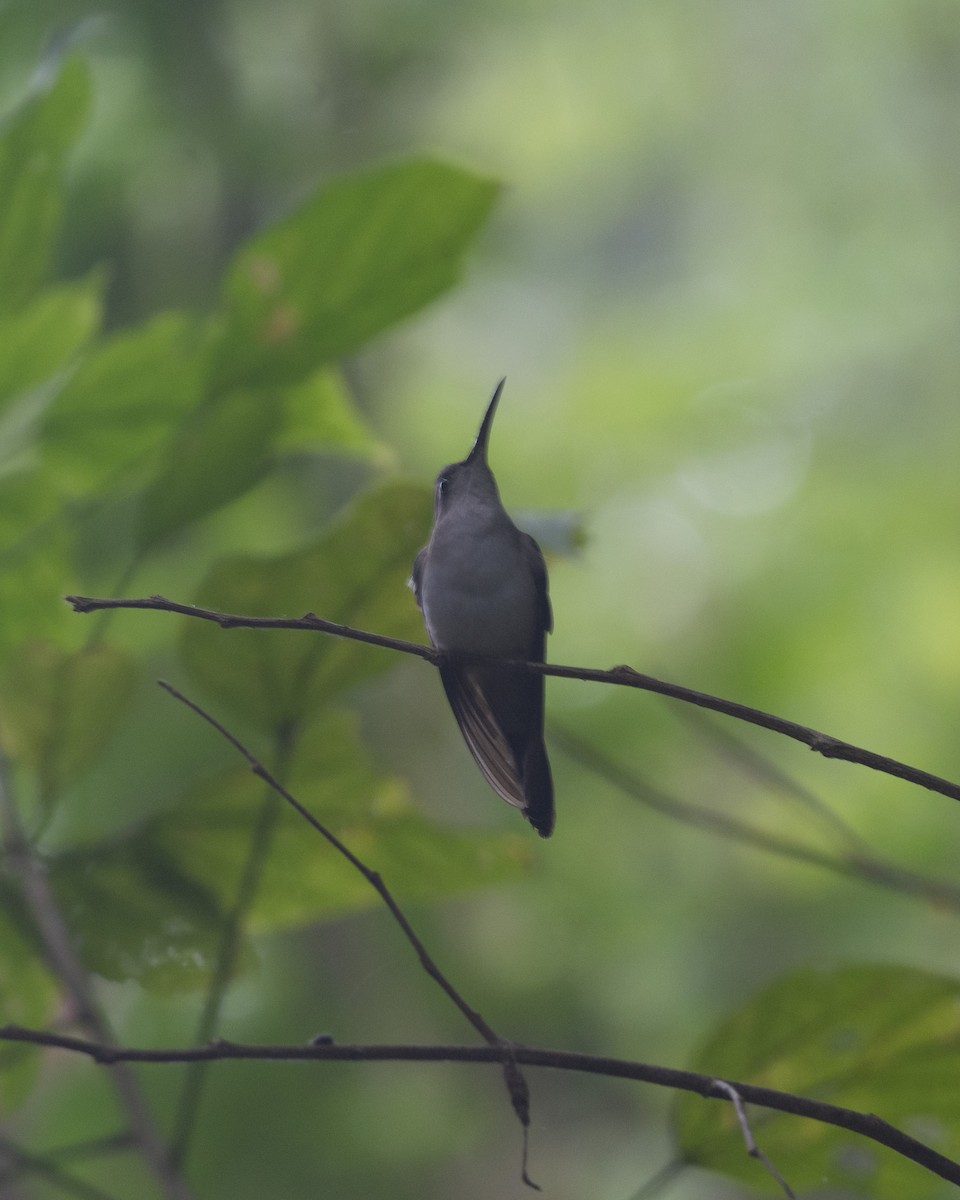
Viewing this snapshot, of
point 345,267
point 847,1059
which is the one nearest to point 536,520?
point 345,267

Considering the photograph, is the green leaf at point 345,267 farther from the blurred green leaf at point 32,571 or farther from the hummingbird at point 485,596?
the blurred green leaf at point 32,571

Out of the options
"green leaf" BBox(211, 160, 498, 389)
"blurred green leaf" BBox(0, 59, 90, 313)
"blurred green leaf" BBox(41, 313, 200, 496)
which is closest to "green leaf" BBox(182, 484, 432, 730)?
"green leaf" BBox(211, 160, 498, 389)

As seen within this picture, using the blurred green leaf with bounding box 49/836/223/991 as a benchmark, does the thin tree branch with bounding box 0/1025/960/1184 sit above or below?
below

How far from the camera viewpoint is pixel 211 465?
149 centimetres

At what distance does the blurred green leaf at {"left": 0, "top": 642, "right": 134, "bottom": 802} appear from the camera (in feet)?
4.94

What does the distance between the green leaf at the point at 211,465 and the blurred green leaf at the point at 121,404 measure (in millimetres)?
124

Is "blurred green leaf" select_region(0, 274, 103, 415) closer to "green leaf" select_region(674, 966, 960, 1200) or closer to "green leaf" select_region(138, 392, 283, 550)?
"green leaf" select_region(138, 392, 283, 550)

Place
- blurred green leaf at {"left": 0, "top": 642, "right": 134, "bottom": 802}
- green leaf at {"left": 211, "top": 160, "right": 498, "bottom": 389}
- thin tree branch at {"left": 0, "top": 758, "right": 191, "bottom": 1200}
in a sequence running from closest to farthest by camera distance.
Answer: thin tree branch at {"left": 0, "top": 758, "right": 191, "bottom": 1200}
green leaf at {"left": 211, "top": 160, "right": 498, "bottom": 389}
blurred green leaf at {"left": 0, "top": 642, "right": 134, "bottom": 802}

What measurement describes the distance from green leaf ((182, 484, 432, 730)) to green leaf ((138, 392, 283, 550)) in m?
0.14

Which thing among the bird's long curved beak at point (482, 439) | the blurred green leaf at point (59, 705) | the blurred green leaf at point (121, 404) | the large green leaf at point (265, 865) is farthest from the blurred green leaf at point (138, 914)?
the bird's long curved beak at point (482, 439)

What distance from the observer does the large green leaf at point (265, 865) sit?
57.7 inches

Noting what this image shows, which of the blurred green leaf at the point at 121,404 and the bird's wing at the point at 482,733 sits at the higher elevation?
the blurred green leaf at the point at 121,404

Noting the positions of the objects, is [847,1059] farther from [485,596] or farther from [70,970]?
[70,970]

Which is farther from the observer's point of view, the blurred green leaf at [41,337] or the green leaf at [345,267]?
the blurred green leaf at [41,337]
